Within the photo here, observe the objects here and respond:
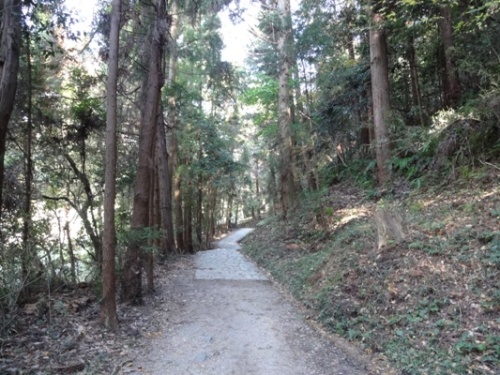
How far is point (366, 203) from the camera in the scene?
11258 mm

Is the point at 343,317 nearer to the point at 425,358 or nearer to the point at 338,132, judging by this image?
the point at 425,358

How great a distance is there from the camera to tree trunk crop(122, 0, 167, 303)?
729cm

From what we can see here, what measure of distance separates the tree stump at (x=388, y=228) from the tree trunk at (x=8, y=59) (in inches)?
279

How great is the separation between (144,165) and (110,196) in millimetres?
1691

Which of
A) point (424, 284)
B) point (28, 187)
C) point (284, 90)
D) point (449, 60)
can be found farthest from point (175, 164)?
point (424, 284)

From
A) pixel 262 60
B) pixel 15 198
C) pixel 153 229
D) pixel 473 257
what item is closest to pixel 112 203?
pixel 153 229

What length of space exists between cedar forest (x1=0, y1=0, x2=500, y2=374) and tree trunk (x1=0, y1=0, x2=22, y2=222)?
0.03 metres

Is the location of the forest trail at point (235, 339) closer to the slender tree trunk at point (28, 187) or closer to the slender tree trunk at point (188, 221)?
the slender tree trunk at point (28, 187)

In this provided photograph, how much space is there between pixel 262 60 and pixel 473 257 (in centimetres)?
1161

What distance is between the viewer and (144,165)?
7.56m

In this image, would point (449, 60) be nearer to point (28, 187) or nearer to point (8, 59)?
point (8, 59)

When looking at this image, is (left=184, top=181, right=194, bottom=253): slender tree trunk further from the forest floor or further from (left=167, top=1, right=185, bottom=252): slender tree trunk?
the forest floor

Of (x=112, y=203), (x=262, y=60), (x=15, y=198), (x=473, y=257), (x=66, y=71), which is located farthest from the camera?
(x=262, y=60)

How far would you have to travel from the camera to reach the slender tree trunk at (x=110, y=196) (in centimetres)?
597
